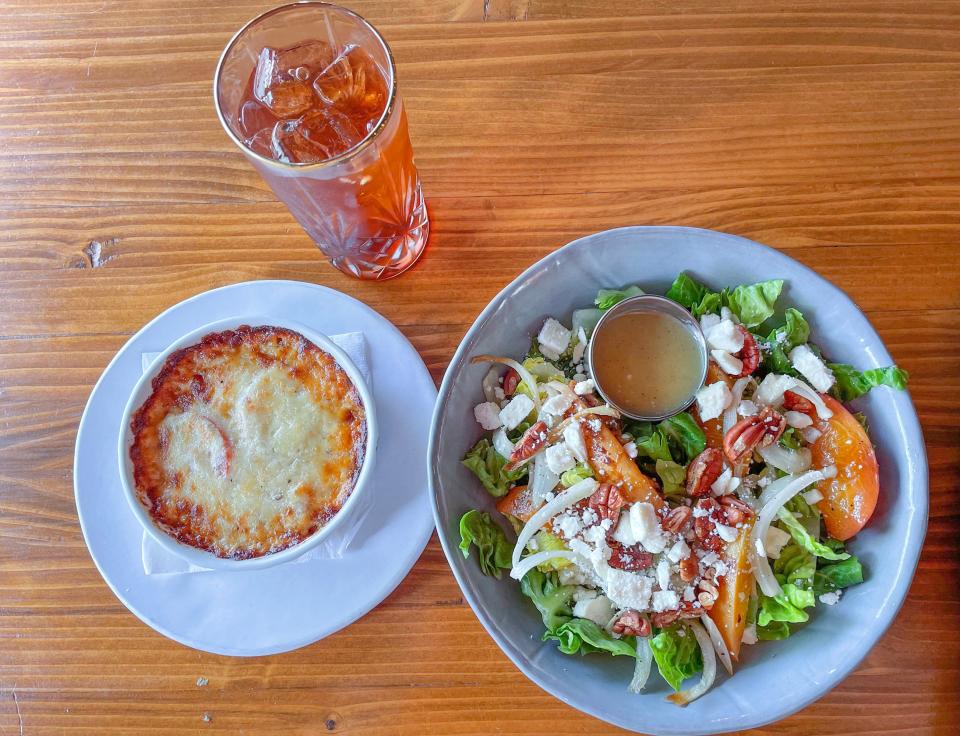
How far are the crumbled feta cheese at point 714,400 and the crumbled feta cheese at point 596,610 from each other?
46 cm

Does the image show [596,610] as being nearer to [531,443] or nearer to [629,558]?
[629,558]

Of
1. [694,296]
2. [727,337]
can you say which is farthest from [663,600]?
[694,296]

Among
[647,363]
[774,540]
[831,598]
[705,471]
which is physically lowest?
[831,598]

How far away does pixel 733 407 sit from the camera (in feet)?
5.25

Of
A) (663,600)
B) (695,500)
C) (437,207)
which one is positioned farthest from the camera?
(437,207)

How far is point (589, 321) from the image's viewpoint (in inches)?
67.4

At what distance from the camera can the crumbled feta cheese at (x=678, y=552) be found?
1524 millimetres

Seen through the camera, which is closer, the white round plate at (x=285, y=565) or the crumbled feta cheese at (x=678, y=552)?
the crumbled feta cheese at (x=678, y=552)

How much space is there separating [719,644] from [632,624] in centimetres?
20

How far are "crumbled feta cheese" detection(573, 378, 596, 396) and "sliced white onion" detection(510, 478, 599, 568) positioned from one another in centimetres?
19

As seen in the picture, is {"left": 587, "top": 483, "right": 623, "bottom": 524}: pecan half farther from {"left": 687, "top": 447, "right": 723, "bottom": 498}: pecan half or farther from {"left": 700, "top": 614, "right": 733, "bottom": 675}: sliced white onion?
{"left": 700, "top": 614, "right": 733, "bottom": 675}: sliced white onion

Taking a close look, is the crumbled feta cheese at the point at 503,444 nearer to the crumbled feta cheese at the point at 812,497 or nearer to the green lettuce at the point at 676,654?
the green lettuce at the point at 676,654

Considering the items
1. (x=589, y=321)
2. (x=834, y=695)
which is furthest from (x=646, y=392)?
(x=834, y=695)

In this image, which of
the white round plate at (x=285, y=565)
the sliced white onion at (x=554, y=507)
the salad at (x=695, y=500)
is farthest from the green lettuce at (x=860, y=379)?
the white round plate at (x=285, y=565)
